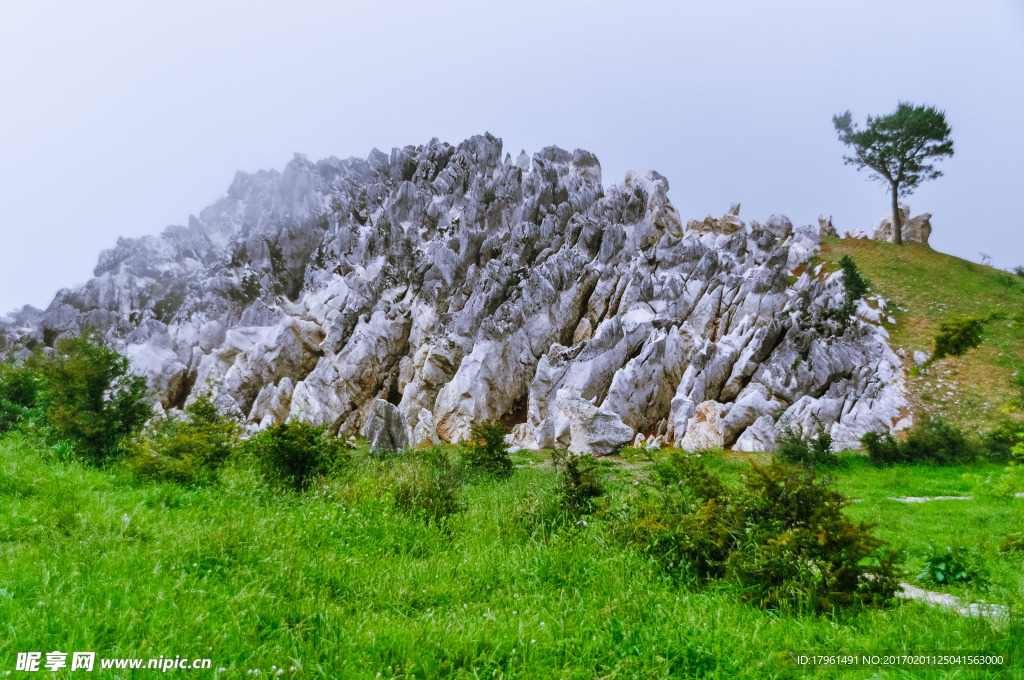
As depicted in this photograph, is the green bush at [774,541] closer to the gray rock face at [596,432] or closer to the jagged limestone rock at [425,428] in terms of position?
the gray rock face at [596,432]

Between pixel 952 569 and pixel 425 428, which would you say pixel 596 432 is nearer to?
pixel 425 428

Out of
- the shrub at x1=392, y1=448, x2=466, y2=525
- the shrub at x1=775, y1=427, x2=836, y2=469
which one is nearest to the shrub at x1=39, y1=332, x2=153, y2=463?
the shrub at x1=392, y1=448, x2=466, y2=525

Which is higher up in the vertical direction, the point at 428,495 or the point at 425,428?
the point at 428,495

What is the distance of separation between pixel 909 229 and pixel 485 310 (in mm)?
44827

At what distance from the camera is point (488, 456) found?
16844mm

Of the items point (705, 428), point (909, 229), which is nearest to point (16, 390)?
point (705, 428)

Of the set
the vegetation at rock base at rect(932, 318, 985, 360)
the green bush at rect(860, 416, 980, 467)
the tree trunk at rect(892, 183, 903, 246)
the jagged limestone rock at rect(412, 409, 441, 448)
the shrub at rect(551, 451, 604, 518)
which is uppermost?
the tree trunk at rect(892, 183, 903, 246)

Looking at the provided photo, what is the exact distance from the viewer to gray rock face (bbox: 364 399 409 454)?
23578mm

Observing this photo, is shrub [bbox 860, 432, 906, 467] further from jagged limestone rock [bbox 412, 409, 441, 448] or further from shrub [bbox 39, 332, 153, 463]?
jagged limestone rock [bbox 412, 409, 441, 448]

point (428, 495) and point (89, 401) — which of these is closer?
point (428, 495)

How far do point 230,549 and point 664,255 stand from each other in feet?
152

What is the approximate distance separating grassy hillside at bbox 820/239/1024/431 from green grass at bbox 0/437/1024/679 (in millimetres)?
21155

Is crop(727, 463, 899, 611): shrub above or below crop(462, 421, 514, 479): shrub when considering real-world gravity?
above

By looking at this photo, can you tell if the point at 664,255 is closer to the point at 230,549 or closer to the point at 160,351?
the point at 230,549
